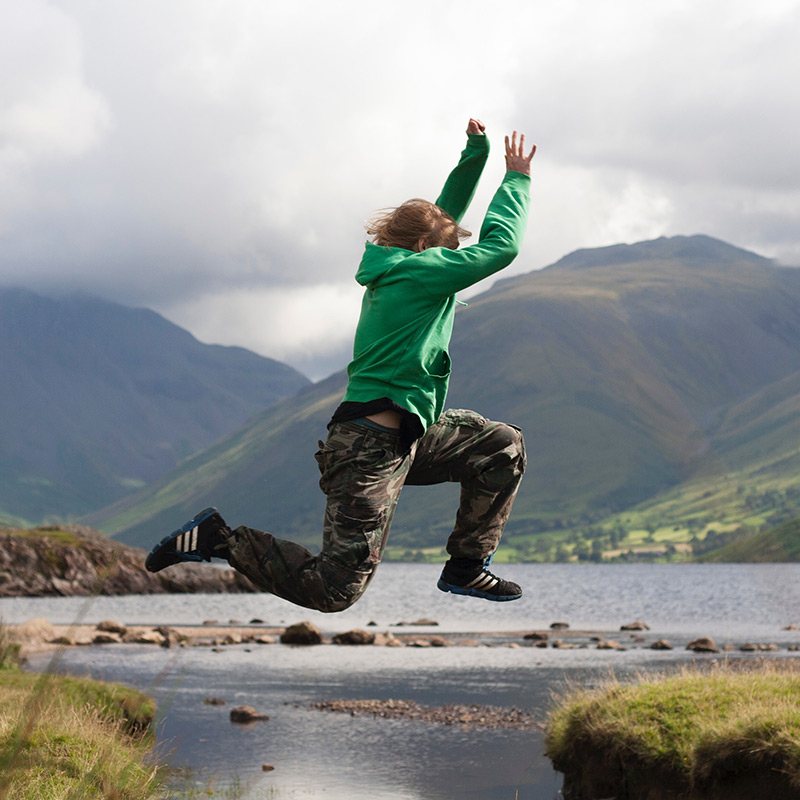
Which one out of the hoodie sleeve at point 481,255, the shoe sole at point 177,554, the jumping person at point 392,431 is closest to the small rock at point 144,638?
the shoe sole at point 177,554

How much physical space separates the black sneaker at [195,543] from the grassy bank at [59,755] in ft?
4.06

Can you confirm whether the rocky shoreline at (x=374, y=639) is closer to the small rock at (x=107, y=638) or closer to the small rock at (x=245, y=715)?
the small rock at (x=107, y=638)

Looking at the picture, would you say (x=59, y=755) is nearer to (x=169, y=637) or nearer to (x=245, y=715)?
(x=245, y=715)

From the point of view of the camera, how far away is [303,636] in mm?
74875

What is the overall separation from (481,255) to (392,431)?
134cm

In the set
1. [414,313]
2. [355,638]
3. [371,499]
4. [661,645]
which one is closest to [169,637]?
[355,638]

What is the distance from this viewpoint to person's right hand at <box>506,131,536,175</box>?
30.1 feet

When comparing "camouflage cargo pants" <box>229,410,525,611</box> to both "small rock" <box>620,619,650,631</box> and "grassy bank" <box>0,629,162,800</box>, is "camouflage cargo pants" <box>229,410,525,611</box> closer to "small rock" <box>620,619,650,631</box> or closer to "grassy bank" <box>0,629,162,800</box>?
"grassy bank" <box>0,629,162,800</box>

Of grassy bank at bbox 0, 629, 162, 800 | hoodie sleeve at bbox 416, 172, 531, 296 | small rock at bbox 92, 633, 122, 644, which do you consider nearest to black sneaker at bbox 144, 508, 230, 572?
grassy bank at bbox 0, 629, 162, 800

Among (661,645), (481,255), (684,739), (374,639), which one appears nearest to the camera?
(481,255)

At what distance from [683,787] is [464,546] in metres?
12.7

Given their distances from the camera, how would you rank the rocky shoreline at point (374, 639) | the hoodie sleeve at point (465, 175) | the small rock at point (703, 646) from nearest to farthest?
the hoodie sleeve at point (465, 175)
the small rock at point (703, 646)
the rocky shoreline at point (374, 639)

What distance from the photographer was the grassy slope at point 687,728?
1842cm

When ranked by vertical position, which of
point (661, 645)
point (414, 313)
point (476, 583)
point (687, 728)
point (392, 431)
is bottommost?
point (687, 728)
